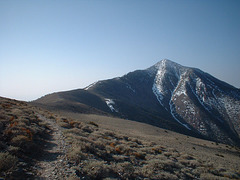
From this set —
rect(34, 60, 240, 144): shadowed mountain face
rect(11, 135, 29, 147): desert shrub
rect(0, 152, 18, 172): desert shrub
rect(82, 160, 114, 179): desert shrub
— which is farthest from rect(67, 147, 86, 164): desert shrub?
rect(34, 60, 240, 144): shadowed mountain face

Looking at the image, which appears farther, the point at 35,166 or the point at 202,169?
the point at 202,169

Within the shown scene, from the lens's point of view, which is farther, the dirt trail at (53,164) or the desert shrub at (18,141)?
the desert shrub at (18,141)

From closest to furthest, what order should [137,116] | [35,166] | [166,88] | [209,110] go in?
[35,166] → [137,116] → [209,110] → [166,88]

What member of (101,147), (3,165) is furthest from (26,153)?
(101,147)

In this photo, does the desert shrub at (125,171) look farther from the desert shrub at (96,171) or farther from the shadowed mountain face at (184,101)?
the shadowed mountain face at (184,101)

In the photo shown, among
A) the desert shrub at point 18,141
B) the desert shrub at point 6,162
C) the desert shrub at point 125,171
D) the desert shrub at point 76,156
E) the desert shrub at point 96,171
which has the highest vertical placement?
the desert shrub at point 18,141

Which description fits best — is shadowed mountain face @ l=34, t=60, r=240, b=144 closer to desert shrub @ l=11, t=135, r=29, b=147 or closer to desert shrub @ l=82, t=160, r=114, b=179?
desert shrub @ l=11, t=135, r=29, b=147

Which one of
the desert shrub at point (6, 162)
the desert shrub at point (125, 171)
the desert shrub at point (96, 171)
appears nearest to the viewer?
the desert shrub at point (6, 162)

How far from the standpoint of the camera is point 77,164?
7.49 meters

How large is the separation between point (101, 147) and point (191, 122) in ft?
435

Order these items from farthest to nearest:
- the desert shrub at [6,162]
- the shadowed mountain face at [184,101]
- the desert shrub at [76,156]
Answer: the shadowed mountain face at [184,101] → the desert shrub at [76,156] → the desert shrub at [6,162]

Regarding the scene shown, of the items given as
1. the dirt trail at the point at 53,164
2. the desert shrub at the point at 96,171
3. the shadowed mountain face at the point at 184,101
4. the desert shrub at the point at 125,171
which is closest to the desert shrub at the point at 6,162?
the dirt trail at the point at 53,164

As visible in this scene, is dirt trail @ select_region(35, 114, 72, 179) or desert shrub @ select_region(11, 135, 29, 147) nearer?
dirt trail @ select_region(35, 114, 72, 179)

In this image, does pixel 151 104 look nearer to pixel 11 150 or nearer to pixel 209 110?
pixel 209 110
